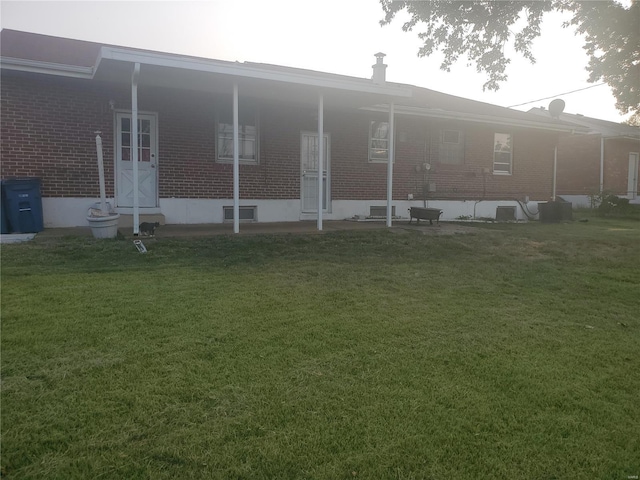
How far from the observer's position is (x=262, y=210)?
1086cm

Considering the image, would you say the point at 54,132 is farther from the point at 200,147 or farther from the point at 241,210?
the point at 241,210

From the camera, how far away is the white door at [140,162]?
9.47 metres

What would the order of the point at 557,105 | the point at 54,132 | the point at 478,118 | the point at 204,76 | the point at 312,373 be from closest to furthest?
the point at 312,373, the point at 204,76, the point at 54,132, the point at 478,118, the point at 557,105

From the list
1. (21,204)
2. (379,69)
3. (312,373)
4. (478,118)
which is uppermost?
(379,69)

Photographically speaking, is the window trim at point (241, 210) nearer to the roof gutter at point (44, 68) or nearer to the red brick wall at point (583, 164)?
the roof gutter at point (44, 68)

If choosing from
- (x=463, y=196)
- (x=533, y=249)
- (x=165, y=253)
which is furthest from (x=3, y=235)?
(x=463, y=196)

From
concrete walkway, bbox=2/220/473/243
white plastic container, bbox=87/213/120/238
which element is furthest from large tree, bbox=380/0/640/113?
white plastic container, bbox=87/213/120/238

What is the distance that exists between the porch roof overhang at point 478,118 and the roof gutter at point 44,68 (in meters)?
5.92

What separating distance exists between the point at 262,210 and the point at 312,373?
26.4ft

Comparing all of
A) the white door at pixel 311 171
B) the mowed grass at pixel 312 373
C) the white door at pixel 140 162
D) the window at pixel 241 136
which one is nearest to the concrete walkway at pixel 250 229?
the white door at pixel 311 171

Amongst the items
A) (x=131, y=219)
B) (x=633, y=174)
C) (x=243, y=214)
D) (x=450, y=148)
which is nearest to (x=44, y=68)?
(x=131, y=219)

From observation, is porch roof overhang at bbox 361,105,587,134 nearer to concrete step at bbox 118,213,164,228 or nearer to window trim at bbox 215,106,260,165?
window trim at bbox 215,106,260,165

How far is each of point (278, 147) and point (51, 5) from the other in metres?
5.27

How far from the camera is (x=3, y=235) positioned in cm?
751
